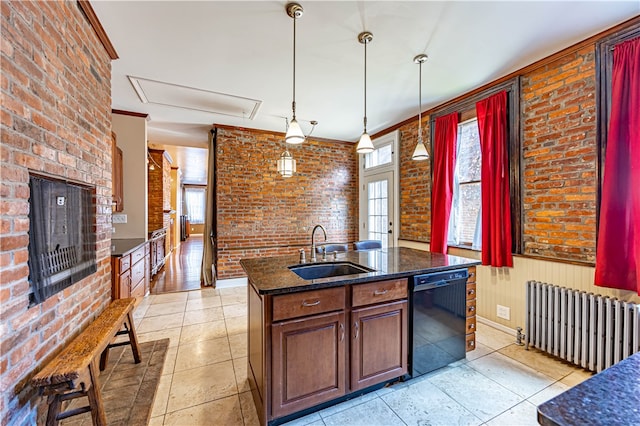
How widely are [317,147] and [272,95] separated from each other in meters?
2.06

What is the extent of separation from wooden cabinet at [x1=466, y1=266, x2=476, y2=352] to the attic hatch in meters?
3.25

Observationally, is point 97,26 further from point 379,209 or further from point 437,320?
point 379,209

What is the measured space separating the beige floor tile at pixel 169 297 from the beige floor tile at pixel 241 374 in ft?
6.78

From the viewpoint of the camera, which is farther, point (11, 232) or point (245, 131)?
point (245, 131)

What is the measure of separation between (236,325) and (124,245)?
5.97 ft

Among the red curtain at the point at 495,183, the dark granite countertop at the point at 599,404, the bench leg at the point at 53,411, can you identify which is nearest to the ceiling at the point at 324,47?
the red curtain at the point at 495,183

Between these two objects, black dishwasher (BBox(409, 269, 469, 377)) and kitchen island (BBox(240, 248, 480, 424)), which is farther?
black dishwasher (BBox(409, 269, 469, 377))

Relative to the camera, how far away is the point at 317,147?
535 cm

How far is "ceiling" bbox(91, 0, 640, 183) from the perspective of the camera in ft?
6.39

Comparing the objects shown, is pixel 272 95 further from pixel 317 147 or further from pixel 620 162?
pixel 620 162

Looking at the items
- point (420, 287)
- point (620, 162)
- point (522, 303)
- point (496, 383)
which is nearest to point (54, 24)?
point (420, 287)

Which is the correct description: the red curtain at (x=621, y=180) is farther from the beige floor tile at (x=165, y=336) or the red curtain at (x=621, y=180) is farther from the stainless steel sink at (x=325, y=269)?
the beige floor tile at (x=165, y=336)

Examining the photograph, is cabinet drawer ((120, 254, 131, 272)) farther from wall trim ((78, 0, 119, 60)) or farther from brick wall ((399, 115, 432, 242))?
brick wall ((399, 115, 432, 242))

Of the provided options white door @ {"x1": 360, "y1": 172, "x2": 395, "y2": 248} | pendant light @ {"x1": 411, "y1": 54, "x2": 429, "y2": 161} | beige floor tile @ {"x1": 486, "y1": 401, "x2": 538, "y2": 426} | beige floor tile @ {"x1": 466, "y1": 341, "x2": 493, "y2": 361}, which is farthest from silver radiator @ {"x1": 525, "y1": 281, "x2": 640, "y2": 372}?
white door @ {"x1": 360, "y1": 172, "x2": 395, "y2": 248}
